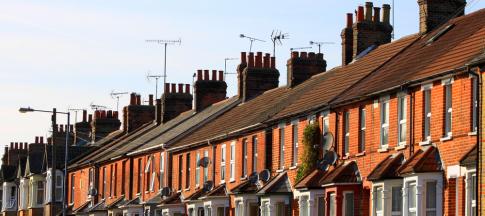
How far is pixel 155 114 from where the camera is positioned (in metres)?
89.2

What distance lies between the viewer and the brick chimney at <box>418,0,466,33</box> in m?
51.4

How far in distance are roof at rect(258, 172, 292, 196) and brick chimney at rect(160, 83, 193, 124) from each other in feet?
102

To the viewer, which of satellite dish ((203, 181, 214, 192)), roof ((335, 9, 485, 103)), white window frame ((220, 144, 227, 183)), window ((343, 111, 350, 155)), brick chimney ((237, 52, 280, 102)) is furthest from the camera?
brick chimney ((237, 52, 280, 102))

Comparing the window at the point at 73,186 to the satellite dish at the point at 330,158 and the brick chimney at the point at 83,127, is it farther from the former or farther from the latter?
the satellite dish at the point at 330,158

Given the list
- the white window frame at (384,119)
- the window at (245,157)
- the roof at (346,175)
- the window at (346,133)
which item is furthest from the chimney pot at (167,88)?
the white window frame at (384,119)

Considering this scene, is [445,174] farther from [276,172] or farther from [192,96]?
[192,96]

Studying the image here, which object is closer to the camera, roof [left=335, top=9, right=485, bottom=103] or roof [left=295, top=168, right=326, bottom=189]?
roof [left=335, top=9, right=485, bottom=103]

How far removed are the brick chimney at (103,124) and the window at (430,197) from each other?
6060 centimetres

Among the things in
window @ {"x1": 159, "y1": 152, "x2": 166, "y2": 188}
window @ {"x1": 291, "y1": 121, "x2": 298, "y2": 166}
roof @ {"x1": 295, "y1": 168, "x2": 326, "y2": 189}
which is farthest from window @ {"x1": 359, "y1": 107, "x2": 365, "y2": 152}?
window @ {"x1": 159, "y1": 152, "x2": 166, "y2": 188}

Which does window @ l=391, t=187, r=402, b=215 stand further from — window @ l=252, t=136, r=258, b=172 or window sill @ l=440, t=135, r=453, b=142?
window @ l=252, t=136, r=258, b=172

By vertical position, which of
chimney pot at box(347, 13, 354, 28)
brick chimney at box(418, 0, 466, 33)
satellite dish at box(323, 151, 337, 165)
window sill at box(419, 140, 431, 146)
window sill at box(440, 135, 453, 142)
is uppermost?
chimney pot at box(347, 13, 354, 28)

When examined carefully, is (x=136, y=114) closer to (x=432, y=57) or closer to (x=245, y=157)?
(x=245, y=157)

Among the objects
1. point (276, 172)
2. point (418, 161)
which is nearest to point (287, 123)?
point (276, 172)

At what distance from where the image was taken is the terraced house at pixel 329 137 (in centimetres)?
4041
